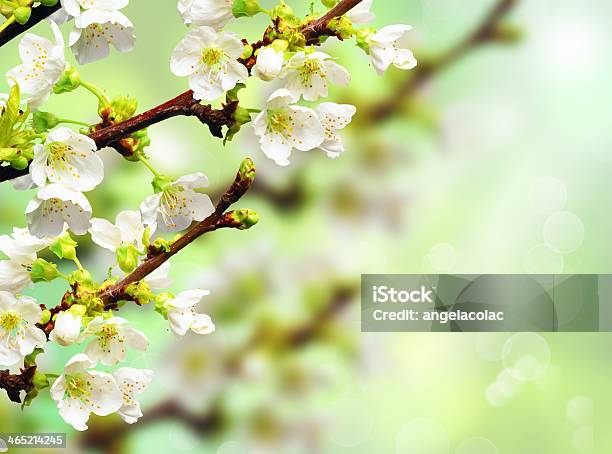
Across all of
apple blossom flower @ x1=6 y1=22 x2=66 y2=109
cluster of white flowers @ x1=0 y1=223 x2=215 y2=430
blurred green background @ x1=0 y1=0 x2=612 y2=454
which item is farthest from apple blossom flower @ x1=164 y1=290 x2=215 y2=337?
blurred green background @ x1=0 y1=0 x2=612 y2=454

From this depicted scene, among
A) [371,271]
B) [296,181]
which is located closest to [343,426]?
[371,271]

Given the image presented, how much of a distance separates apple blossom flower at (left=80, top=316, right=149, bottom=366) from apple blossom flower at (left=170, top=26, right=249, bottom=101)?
0.19 meters

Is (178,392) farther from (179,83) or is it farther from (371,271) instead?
(179,83)

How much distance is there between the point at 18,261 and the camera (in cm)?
68

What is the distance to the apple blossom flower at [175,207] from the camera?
0.72 m

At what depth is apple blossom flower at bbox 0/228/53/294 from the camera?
0.67 metres

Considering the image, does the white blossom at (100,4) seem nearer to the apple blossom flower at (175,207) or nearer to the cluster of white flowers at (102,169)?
the cluster of white flowers at (102,169)

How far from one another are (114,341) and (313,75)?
0.84ft

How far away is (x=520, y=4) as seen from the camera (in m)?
1.41

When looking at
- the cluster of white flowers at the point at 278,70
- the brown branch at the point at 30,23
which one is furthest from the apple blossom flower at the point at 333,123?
the brown branch at the point at 30,23

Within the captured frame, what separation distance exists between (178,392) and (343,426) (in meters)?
0.26

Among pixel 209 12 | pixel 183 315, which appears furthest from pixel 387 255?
pixel 209 12

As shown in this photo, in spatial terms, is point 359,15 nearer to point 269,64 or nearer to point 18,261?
point 269,64

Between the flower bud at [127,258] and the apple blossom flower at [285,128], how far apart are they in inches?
5.1
